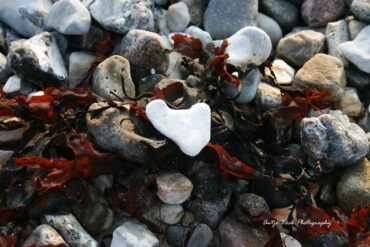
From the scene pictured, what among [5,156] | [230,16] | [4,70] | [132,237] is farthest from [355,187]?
[4,70]

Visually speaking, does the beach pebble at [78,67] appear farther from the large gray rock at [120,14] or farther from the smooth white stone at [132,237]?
the smooth white stone at [132,237]

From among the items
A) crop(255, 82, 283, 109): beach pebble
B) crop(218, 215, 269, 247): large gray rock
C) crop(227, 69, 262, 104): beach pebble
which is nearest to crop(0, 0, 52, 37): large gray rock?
crop(227, 69, 262, 104): beach pebble

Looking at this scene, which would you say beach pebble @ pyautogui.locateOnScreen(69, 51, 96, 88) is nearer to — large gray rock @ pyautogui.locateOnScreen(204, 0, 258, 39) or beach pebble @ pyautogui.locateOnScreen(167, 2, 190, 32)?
beach pebble @ pyautogui.locateOnScreen(167, 2, 190, 32)

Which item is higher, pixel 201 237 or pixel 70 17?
pixel 70 17

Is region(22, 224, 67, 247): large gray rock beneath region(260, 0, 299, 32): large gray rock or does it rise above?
beneath

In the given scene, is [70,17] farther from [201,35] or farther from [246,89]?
[246,89]

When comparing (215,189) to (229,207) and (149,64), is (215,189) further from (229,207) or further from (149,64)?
(149,64)

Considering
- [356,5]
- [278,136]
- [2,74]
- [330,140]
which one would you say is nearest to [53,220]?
[2,74]
